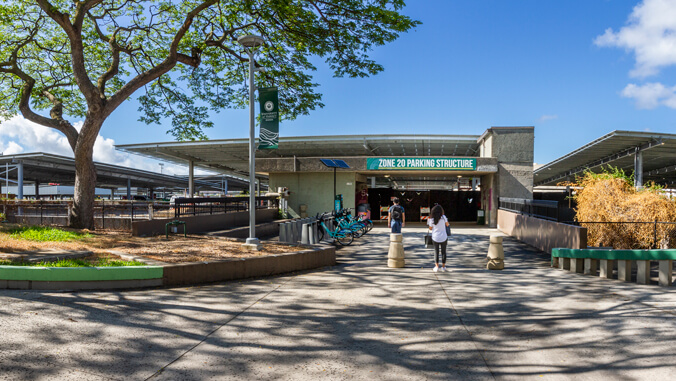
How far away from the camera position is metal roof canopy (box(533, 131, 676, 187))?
26.0m

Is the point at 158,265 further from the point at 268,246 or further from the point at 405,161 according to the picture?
the point at 405,161

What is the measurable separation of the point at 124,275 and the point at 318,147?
83.1 feet

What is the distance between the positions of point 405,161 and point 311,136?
27.3 feet

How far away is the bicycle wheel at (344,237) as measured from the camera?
15.5m

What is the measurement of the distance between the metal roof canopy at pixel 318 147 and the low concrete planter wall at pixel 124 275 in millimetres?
20627

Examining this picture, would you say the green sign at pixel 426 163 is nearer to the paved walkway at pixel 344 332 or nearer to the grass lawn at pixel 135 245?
the grass lawn at pixel 135 245

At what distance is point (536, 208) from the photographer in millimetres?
16062

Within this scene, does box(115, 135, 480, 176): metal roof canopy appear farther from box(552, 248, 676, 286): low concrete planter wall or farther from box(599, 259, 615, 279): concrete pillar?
box(599, 259, 615, 279): concrete pillar

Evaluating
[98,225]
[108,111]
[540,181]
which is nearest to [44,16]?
[108,111]

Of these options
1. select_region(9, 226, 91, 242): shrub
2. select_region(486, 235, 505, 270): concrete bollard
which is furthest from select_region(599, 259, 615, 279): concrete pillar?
select_region(9, 226, 91, 242): shrub

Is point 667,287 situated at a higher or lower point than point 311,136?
lower

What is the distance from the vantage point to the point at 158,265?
8281mm

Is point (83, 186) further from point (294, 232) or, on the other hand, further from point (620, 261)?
point (620, 261)

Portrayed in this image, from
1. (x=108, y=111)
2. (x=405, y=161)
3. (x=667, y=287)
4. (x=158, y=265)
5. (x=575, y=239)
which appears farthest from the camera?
(x=405, y=161)
